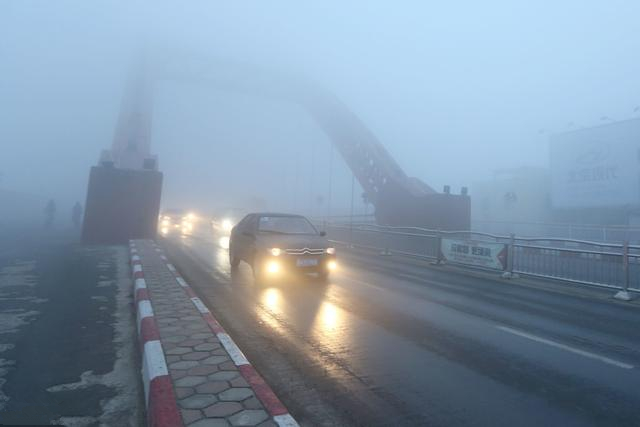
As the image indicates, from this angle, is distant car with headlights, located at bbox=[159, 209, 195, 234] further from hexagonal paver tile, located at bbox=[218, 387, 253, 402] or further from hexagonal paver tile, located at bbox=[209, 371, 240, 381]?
hexagonal paver tile, located at bbox=[218, 387, 253, 402]

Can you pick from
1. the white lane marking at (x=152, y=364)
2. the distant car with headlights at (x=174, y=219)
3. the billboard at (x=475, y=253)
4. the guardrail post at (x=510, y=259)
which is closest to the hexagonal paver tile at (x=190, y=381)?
the white lane marking at (x=152, y=364)

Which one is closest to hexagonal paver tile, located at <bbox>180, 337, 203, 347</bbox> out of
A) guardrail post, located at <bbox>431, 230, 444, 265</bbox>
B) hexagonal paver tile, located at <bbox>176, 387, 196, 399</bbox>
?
hexagonal paver tile, located at <bbox>176, 387, 196, 399</bbox>

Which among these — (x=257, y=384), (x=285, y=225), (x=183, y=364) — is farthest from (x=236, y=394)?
(x=285, y=225)

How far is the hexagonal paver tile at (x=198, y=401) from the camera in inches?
117

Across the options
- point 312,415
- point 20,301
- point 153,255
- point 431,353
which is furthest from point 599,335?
point 153,255

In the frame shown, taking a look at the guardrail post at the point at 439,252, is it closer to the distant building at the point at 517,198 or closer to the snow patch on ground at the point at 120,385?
the snow patch on ground at the point at 120,385

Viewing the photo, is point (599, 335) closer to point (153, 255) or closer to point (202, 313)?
point (202, 313)

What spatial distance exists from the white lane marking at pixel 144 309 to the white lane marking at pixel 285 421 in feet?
10.2

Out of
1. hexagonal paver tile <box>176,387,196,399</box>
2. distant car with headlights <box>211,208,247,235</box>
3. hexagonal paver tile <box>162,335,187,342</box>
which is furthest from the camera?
distant car with headlights <box>211,208,247,235</box>

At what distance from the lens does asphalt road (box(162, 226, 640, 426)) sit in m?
3.22

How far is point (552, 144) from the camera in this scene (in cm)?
3550

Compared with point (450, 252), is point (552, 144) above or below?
above

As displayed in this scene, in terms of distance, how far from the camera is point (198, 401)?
120 inches

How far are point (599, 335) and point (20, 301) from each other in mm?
9736
